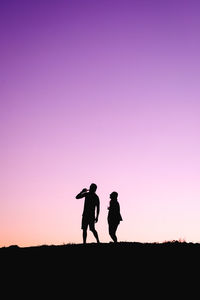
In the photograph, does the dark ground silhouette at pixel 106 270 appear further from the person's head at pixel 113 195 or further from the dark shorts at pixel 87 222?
the person's head at pixel 113 195

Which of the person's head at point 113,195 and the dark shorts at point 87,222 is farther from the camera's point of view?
the person's head at point 113,195

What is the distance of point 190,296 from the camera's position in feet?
35.5

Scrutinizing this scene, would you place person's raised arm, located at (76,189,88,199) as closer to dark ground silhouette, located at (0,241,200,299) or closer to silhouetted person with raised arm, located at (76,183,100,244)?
silhouetted person with raised arm, located at (76,183,100,244)

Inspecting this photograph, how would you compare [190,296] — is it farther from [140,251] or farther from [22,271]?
[22,271]


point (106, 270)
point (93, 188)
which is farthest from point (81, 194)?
point (106, 270)

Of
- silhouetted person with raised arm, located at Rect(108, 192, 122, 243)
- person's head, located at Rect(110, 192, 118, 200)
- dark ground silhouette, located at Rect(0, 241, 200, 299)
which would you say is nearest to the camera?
dark ground silhouette, located at Rect(0, 241, 200, 299)

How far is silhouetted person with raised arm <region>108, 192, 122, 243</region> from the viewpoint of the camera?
19.3m

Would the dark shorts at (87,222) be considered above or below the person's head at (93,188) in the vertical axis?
below

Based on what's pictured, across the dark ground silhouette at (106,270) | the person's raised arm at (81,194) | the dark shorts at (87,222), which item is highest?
the person's raised arm at (81,194)

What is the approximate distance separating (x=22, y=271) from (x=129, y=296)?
4.18 meters

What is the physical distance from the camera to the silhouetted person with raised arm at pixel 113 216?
1928 centimetres

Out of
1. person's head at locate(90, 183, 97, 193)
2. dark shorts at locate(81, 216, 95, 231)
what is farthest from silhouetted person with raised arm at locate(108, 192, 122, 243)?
person's head at locate(90, 183, 97, 193)

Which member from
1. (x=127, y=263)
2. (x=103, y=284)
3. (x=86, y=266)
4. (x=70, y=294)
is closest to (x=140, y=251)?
(x=127, y=263)

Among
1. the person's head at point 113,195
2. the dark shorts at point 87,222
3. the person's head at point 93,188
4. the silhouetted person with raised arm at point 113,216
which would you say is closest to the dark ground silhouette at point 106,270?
the dark shorts at point 87,222
